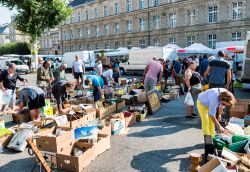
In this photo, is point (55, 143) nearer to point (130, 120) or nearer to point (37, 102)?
point (37, 102)

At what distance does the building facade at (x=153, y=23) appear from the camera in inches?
1312

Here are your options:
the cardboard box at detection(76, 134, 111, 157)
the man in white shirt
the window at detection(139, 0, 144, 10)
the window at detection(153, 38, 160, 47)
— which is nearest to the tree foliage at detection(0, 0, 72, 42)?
the man in white shirt

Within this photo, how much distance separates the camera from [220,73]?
300 inches

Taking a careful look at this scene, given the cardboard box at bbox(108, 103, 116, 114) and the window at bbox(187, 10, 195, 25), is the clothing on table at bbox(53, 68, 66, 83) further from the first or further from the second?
the window at bbox(187, 10, 195, 25)

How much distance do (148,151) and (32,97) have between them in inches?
140

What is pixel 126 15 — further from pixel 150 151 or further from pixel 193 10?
pixel 150 151

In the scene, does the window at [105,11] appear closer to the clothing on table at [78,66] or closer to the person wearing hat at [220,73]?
the clothing on table at [78,66]

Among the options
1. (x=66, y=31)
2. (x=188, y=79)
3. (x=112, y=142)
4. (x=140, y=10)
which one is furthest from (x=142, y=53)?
(x=66, y=31)

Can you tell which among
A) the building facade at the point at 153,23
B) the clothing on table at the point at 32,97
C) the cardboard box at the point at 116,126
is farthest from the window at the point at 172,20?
the clothing on table at the point at 32,97

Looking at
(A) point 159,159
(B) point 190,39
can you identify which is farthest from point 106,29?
(A) point 159,159

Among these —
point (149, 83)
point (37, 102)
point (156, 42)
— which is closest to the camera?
point (37, 102)

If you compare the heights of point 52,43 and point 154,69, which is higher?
point 52,43

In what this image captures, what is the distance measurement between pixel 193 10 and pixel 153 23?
7.68m

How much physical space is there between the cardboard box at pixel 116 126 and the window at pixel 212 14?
31279mm
